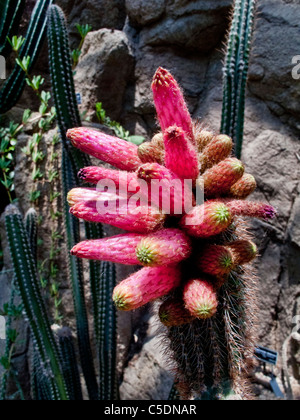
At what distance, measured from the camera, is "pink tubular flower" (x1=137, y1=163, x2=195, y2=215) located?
1.66 feet

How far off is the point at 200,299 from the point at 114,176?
0.82ft

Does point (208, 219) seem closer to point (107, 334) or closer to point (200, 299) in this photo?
point (200, 299)

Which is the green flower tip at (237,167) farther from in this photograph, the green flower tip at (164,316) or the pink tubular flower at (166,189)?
the green flower tip at (164,316)

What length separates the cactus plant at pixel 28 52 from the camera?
1.81 meters

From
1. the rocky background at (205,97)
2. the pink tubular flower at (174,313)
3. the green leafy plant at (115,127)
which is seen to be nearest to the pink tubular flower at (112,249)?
the pink tubular flower at (174,313)

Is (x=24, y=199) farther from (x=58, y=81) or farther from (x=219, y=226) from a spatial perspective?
(x=219, y=226)

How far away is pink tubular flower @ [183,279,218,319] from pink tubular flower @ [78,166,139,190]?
191 mm

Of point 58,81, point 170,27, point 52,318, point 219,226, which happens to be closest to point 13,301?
point 52,318

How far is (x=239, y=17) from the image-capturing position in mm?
1020

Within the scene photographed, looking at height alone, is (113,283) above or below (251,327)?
below

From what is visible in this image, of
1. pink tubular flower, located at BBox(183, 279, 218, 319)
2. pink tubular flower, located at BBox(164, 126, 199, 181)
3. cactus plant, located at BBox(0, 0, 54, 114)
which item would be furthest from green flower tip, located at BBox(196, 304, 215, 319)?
cactus plant, located at BBox(0, 0, 54, 114)

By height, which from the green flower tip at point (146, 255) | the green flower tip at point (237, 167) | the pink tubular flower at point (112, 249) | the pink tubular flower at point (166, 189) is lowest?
the pink tubular flower at point (112, 249)

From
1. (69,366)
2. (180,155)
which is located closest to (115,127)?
(69,366)

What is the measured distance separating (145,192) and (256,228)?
3.67 feet
